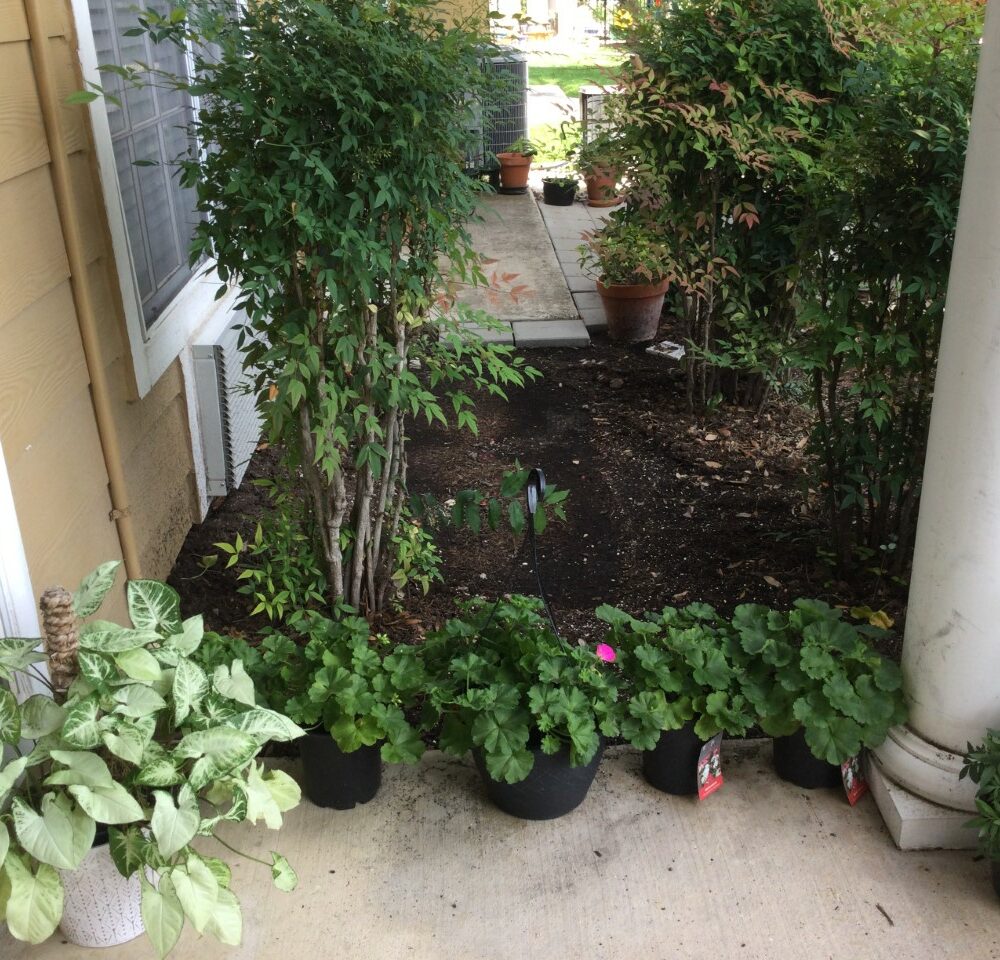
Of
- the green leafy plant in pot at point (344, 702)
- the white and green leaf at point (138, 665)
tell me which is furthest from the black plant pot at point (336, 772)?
the white and green leaf at point (138, 665)

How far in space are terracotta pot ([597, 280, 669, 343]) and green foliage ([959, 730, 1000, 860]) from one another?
426cm

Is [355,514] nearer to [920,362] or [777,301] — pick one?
[920,362]

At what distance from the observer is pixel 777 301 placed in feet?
16.5

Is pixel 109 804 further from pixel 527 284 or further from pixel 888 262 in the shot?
pixel 527 284

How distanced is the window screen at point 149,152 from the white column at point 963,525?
2139 millimetres

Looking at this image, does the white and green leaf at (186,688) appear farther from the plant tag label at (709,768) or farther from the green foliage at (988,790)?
the green foliage at (988,790)

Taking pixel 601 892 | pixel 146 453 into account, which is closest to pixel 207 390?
pixel 146 453

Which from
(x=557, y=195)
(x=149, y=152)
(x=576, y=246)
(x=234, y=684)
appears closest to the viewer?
(x=234, y=684)

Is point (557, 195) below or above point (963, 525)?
below

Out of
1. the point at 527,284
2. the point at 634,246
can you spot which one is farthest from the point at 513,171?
the point at 634,246

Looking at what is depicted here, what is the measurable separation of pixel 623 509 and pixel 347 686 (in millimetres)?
2100

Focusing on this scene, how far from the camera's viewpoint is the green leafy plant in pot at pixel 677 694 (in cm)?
256

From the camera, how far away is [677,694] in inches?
104

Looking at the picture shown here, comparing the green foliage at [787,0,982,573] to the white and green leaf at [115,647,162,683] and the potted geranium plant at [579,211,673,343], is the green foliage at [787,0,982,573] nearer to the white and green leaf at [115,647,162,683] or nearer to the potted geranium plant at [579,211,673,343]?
the potted geranium plant at [579,211,673,343]
